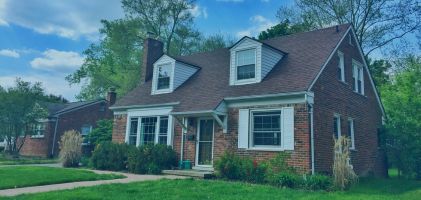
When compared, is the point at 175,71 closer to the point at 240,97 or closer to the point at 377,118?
the point at 240,97

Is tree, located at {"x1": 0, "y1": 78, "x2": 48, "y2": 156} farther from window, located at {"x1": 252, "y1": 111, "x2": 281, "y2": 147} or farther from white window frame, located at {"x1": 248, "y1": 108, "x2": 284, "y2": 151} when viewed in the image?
window, located at {"x1": 252, "y1": 111, "x2": 281, "y2": 147}

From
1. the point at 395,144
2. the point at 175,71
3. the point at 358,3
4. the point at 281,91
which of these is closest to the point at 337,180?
the point at 281,91

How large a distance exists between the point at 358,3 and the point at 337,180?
65.5 ft

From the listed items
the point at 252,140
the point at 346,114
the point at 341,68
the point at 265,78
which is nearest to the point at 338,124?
the point at 346,114

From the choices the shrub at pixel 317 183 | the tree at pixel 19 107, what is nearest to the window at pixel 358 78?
the shrub at pixel 317 183

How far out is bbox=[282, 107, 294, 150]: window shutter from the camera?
1149 centimetres

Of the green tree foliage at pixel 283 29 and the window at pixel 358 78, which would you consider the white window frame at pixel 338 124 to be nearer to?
the window at pixel 358 78

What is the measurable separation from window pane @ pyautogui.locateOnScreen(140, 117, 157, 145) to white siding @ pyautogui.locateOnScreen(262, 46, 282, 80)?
19.7 feet

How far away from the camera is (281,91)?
1184 cm

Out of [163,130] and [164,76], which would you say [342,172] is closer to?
[163,130]

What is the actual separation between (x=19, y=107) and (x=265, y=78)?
60.8 ft

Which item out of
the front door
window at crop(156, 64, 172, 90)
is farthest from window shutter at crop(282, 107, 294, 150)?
window at crop(156, 64, 172, 90)

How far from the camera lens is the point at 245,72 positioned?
14305 millimetres

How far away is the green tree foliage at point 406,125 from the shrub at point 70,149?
50.9 feet
